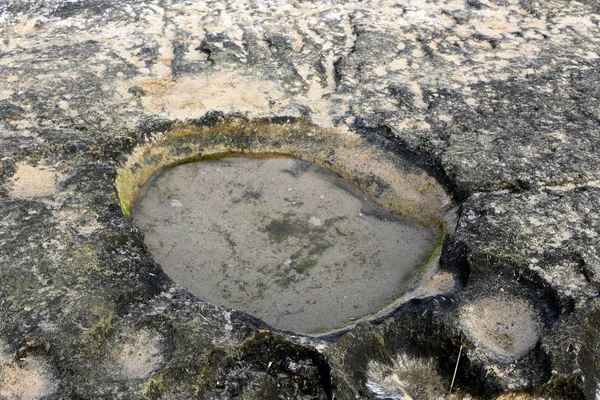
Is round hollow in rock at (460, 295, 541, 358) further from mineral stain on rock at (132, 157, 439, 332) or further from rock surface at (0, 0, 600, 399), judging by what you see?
mineral stain on rock at (132, 157, 439, 332)

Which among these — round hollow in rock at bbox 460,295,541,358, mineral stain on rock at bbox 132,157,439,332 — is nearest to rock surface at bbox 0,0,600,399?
round hollow in rock at bbox 460,295,541,358

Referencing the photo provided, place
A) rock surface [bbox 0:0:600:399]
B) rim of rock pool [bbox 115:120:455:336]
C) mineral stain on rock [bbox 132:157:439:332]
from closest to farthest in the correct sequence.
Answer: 1. rock surface [bbox 0:0:600:399]
2. mineral stain on rock [bbox 132:157:439:332]
3. rim of rock pool [bbox 115:120:455:336]

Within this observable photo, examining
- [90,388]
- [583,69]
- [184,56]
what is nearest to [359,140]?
[184,56]

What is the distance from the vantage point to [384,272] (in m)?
2.23

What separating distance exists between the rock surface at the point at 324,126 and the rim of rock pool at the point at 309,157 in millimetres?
51

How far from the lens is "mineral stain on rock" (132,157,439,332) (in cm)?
212

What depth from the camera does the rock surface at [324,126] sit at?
1.71 m

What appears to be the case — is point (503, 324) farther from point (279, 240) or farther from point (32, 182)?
point (32, 182)

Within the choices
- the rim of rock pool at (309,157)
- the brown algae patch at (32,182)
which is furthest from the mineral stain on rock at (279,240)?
the brown algae patch at (32,182)

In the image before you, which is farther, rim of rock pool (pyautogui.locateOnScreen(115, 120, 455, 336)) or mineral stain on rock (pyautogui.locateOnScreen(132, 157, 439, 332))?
rim of rock pool (pyautogui.locateOnScreen(115, 120, 455, 336))

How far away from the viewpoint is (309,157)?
107 inches

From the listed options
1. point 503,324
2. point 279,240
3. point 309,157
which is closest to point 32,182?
point 279,240

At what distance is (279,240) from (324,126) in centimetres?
59

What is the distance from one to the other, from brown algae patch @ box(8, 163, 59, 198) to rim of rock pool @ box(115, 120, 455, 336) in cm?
22
